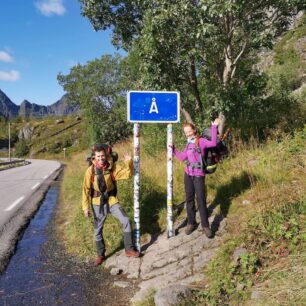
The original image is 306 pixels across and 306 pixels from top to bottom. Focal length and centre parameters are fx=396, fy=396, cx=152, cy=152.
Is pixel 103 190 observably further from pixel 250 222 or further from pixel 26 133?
pixel 26 133

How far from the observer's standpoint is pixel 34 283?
5684 mm

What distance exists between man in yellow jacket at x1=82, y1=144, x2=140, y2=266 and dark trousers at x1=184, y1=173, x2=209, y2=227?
961 mm

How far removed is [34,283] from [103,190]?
1674 millimetres

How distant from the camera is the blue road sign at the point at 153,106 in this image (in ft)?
20.4

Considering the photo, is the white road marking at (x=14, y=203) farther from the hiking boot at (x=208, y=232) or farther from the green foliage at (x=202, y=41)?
the hiking boot at (x=208, y=232)

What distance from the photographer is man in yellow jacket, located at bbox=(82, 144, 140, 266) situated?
6176mm

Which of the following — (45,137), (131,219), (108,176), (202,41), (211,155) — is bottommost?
(131,219)

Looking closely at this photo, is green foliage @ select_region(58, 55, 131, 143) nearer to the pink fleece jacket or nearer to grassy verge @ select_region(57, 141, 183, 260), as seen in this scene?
grassy verge @ select_region(57, 141, 183, 260)

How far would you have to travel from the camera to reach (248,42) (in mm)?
9000

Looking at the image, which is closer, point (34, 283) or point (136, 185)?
point (34, 283)

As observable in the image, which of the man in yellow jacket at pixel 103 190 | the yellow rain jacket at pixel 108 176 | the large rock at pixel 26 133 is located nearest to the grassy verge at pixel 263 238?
the man in yellow jacket at pixel 103 190

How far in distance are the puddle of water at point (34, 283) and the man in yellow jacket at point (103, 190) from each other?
834 mm


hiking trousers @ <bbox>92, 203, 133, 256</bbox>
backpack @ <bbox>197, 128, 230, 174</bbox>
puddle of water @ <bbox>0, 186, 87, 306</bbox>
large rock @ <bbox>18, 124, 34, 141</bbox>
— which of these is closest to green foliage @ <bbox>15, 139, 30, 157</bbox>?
large rock @ <bbox>18, 124, 34, 141</bbox>

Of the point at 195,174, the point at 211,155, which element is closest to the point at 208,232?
the point at 195,174
